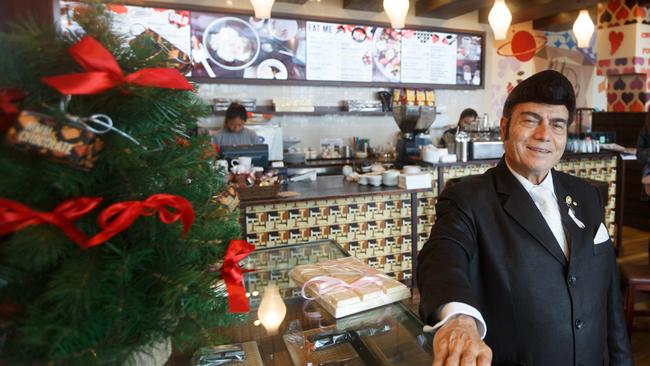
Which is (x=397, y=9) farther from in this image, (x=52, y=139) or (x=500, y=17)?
(x=52, y=139)

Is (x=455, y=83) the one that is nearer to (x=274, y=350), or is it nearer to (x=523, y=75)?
(x=523, y=75)

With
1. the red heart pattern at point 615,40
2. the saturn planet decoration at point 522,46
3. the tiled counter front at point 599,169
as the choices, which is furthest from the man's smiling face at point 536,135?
the red heart pattern at point 615,40

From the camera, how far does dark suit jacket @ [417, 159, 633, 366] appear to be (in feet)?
4.65

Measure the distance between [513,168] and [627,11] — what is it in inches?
270

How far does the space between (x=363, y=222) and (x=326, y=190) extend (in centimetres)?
42

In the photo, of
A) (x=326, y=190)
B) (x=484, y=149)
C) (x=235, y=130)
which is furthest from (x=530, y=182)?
(x=235, y=130)

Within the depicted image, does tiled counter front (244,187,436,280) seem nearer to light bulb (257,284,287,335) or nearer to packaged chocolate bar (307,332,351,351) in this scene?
light bulb (257,284,287,335)

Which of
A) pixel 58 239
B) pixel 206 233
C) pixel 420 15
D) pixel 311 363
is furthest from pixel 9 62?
pixel 420 15

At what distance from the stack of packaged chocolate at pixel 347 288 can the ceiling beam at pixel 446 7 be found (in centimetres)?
530

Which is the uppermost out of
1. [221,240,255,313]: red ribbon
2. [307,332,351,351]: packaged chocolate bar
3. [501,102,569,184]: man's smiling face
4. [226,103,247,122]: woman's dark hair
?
[226,103,247,122]: woman's dark hair

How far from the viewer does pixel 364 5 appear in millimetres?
6172

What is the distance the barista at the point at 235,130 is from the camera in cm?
512

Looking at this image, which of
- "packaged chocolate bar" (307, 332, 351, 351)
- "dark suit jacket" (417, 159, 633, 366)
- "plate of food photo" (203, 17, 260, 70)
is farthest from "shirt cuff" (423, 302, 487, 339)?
"plate of food photo" (203, 17, 260, 70)

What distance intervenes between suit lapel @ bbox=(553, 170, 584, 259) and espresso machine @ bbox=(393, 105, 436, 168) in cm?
284
